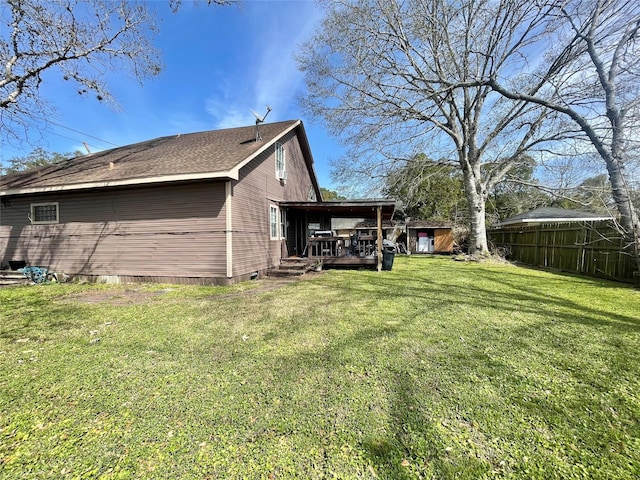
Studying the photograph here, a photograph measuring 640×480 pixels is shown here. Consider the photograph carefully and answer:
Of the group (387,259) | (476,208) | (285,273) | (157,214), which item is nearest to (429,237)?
(476,208)

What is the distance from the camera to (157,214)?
812cm

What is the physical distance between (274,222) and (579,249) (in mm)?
10831

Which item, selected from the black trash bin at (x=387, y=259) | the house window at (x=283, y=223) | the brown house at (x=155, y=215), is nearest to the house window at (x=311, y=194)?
the house window at (x=283, y=223)

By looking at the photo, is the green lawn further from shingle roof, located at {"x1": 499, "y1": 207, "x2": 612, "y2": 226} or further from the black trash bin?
shingle roof, located at {"x1": 499, "y1": 207, "x2": 612, "y2": 226}

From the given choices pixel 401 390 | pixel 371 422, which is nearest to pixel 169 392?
pixel 371 422

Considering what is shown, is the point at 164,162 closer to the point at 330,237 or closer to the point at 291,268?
→ the point at 291,268

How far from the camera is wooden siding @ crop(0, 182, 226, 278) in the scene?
25.5 feet

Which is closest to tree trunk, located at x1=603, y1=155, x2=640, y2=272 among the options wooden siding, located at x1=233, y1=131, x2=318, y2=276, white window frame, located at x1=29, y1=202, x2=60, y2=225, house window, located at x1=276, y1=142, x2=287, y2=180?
wooden siding, located at x1=233, y1=131, x2=318, y2=276

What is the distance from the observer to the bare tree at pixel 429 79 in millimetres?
10766

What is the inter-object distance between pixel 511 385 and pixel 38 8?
14356 millimetres

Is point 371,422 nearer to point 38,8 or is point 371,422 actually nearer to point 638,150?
point 638,150

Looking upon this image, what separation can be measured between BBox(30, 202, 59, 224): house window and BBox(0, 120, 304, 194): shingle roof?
71cm

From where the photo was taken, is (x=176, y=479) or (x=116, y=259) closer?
(x=176, y=479)

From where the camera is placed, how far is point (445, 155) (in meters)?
15.5
